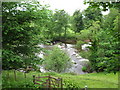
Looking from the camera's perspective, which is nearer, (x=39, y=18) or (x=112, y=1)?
(x=112, y=1)

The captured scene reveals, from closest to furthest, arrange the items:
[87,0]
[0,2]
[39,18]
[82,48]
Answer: [87,0], [0,2], [39,18], [82,48]

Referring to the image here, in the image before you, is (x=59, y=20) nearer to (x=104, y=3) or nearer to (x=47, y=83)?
(x=47, y=83)

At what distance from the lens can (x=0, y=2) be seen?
116 centimetres

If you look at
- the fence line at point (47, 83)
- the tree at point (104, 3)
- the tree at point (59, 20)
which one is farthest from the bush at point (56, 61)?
the tree at point (104, 3)

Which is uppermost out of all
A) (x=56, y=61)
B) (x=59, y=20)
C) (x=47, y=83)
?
(x=59, y=20)

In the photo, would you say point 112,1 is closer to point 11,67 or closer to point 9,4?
point 9,4

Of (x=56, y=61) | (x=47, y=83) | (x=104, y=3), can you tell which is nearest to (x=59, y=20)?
(x=56, y=61)

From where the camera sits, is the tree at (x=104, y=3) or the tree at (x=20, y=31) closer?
the tree at (x=104, y=3)

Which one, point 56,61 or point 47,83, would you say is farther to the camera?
point 56,61

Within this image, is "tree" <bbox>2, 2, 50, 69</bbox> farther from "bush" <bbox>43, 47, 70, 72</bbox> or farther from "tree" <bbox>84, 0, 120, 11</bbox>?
"bush" <bbox>43, 47, 70, 72</bbox>

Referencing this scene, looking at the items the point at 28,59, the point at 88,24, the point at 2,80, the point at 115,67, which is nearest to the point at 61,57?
the point at 28,59

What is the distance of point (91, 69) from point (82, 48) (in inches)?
42.4

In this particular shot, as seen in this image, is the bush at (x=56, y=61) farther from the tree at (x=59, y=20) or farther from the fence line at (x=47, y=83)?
the fence line at (x=47, y=83)

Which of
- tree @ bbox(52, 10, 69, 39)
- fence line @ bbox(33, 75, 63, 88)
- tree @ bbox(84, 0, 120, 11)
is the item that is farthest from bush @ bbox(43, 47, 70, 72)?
tree @ bbox(84, 0, 120, 11)
